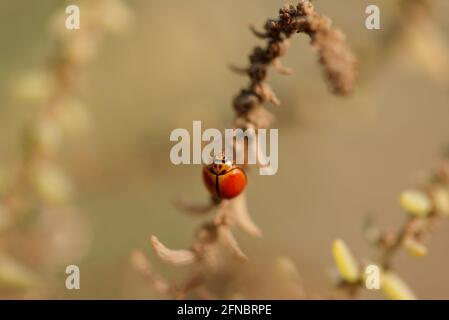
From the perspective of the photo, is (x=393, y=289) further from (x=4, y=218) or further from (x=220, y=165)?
(x=4, y=218)

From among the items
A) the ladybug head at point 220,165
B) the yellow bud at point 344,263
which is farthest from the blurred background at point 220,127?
the ladybug head at point 220,165

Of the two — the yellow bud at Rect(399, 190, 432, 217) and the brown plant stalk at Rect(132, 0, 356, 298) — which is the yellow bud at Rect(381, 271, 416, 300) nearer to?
the yellow bud at Rect(399, 190, 432, 217)

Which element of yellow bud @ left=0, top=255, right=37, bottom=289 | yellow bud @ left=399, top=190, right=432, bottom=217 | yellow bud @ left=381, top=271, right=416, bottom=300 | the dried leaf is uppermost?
yellow bud @ left=399, top=190, right=432, bottom=217

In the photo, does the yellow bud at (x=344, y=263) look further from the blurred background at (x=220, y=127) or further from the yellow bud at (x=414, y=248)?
the blurred background at (x=220, y=127)

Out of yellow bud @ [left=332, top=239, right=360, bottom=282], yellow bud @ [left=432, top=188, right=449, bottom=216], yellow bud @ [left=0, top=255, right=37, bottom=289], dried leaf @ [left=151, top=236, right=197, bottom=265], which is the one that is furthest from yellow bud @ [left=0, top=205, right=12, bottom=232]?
yellow bud @ [left=432, top=188, right=449, bottom=216]

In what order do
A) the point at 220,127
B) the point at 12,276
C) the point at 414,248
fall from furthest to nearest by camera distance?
the point at 220,127
the point at 12,276
the point at 414,248

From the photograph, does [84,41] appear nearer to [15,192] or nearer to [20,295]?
[15,192]

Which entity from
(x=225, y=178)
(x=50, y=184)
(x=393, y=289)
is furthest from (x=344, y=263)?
(x=50, y=184)
